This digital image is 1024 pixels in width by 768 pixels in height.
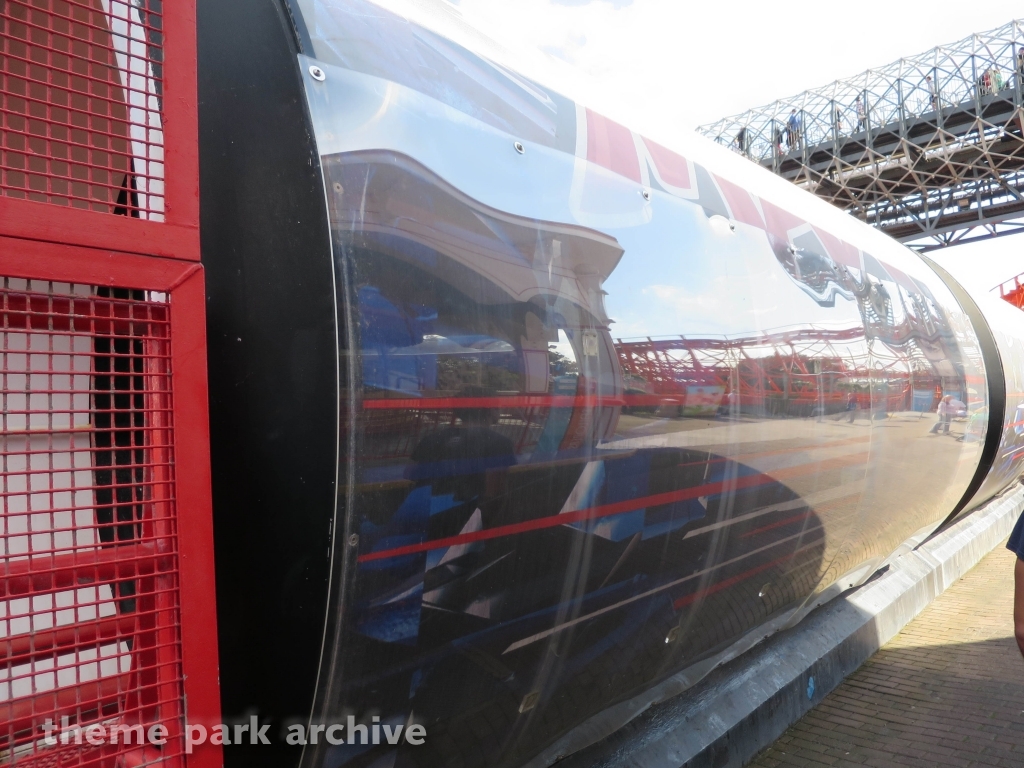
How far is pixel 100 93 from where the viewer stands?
160 cm

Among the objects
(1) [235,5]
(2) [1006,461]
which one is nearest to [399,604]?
(1) [235,5]

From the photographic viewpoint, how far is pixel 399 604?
168 cm

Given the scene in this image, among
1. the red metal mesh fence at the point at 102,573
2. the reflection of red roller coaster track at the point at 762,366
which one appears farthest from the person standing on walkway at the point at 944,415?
the red metal mesh fence at the point at 102,573

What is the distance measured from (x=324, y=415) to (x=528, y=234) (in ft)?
2.48

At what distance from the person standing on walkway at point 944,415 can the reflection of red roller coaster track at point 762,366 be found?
967 mm

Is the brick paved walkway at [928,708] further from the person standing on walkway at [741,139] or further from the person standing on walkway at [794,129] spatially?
the person standing on walkway at [741,139]

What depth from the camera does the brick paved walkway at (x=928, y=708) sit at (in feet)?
12.6

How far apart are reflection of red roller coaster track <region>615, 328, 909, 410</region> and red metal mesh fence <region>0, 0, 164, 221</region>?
51.1 inches

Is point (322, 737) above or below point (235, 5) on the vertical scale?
below

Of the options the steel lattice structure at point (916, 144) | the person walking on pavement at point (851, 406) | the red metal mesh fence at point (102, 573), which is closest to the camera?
the red metal mesh fence at point (102, 573)

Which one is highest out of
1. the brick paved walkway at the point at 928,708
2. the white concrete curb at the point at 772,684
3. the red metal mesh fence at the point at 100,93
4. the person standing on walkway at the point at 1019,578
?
the red metal mesh fence at the point at 100,93

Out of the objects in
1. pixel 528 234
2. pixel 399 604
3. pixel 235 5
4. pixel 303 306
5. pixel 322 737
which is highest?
pixel 235 5

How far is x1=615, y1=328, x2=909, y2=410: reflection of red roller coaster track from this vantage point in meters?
2.31

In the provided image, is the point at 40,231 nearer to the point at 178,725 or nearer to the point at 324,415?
the point at 324,415
